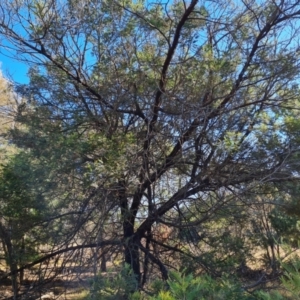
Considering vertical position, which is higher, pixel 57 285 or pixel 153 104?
pixel 153 104

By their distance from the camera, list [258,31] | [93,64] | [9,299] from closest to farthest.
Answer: [258,31], [93,64], [9,299]

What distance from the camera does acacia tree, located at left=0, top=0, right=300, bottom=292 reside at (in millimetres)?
5242

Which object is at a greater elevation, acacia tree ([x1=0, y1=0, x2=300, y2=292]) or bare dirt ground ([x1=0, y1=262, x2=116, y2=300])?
acacia tree ([x1=0, y1=0, x2=300, y2=292])

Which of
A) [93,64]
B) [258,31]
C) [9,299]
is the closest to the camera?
[258,31]

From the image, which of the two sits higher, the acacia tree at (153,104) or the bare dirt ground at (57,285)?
the acacia tree at (153,104)

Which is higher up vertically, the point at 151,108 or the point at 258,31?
the point at 258,31

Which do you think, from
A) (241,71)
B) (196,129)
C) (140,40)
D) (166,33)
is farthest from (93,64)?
(241,71)

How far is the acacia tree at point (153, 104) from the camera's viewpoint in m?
5.24

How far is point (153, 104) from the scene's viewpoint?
221 inches

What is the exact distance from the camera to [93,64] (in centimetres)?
572

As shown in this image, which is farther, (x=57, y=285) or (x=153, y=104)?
(x=57, y=285)

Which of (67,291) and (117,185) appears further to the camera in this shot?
(67,291)

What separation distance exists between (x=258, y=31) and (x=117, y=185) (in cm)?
291

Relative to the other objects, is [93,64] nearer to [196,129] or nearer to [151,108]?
[151,108]
